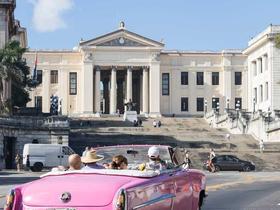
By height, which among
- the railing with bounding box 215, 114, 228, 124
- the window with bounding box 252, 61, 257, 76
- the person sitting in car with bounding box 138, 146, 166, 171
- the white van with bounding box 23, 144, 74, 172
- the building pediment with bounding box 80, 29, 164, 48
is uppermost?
the building pediment with bounding box 80, 29, 164, 48

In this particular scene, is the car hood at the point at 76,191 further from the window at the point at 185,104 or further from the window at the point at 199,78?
the window at the point at 199,78

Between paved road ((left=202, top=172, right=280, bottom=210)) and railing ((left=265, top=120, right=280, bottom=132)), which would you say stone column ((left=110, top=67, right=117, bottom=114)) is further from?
paved road ((left=202, top=172, right=280, bottom=210))

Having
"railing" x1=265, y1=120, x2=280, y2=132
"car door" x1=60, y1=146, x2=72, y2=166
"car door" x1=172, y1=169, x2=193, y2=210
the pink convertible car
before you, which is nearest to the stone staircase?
"railing" x1=265, y1=120, x2=280, y2=132

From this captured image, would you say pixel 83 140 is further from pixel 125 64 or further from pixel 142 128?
pixel 125 64

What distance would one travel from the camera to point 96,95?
390 ft

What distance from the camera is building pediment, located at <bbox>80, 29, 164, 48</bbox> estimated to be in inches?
4606

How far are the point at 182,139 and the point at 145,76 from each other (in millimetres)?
49064

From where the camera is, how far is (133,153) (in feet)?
38.8

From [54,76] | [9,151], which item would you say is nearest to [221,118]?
[54,76]

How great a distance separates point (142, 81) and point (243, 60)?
16793 millimetres

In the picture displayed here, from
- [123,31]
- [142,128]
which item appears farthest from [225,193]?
[123,31]

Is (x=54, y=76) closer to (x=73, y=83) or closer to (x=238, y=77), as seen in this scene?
(x=73, y=83)

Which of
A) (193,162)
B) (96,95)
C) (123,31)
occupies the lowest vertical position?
(193,162)

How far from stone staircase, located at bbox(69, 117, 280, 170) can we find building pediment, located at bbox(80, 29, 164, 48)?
28.0 m
